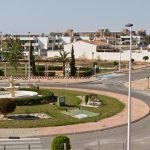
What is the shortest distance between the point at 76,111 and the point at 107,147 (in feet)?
38.0

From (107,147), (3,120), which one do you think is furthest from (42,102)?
(107,147)

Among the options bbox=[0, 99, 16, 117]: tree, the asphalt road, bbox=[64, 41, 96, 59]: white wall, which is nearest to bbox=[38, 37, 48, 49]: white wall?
bbox=[64, 41, 96, 59]: white wall

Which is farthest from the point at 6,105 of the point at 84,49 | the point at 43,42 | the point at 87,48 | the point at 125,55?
the point at 43,42

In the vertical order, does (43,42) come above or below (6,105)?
above

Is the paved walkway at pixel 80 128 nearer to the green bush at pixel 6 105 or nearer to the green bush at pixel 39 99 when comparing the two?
the green bush at pixel 6 105

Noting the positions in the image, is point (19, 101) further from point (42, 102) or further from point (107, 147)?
point (107, 147)

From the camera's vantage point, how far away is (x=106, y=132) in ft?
103

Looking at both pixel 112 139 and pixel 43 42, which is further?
pixel 43 42

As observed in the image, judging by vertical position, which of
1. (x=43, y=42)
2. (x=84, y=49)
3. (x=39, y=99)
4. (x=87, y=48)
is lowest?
(x=39, y=99)

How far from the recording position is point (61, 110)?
126ft

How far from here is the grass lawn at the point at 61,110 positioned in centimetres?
3256

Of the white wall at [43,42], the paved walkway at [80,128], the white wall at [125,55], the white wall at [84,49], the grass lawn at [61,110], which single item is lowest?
the paved walkway at [80,128]

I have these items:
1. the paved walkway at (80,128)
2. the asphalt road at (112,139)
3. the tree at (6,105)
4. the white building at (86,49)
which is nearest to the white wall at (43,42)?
the white building at (86,49)

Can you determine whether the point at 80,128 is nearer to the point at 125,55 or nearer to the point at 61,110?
the point at 61,110
